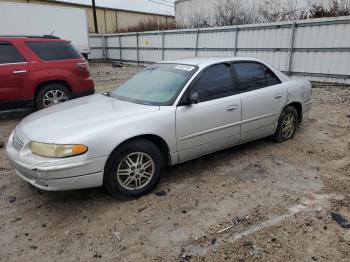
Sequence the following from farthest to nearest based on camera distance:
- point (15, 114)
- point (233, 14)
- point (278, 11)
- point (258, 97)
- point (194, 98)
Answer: point (233, 14), point (278, 11), point (15, 114), point (258, 97), point (194, 98)

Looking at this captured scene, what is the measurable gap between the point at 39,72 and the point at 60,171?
4494 millimetres

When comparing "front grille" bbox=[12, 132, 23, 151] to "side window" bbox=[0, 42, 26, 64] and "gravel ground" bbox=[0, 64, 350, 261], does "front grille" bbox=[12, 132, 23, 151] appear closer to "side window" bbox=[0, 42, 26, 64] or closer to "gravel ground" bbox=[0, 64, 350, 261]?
"gravel ground" bbox=[0, 64, 350, 261]

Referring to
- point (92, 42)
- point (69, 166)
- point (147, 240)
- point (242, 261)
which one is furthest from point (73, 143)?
point (92, 42)

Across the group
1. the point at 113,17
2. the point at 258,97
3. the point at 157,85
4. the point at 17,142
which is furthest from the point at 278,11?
the point at 113,17

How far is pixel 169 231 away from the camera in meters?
3.03

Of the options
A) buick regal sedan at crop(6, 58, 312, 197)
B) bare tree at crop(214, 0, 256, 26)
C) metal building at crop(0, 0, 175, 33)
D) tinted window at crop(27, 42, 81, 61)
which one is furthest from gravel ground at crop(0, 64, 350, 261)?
metal building at crop(0, 0, 175, 33)

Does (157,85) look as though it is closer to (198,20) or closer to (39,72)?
(39,72)

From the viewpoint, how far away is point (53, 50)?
724 centimetres

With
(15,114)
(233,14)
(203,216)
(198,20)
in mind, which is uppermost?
(233,14)

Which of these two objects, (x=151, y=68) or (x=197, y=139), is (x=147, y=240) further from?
(x=151, y=68)

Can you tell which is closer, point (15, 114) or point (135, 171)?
point (135, 171)

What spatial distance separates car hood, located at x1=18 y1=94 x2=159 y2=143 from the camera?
328 cm

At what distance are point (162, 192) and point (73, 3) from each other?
117ft

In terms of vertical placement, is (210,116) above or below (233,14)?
below
